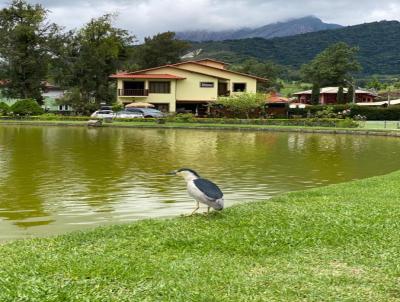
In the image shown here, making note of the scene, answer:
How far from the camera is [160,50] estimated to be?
9044 cm

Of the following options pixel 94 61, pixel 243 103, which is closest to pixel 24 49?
pixel 94 61

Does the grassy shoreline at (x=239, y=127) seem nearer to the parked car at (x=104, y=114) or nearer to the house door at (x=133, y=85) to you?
the parked car at (x=104, y=114)

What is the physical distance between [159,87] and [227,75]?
9224 millimetres

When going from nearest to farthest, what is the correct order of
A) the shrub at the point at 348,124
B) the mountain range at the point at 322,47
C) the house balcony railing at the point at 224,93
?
the shrub at the point at 348,124
the house balcony railing at the point at 224,93
the mountain range at the point at 322,47

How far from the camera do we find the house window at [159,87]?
69.1 meters

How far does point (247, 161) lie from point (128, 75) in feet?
154

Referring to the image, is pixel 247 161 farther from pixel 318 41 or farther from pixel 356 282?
pixel 318 41

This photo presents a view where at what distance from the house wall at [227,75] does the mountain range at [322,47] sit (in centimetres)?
8395

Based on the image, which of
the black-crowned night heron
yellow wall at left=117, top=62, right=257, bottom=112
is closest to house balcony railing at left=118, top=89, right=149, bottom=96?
yellow wall at left=117, top=62, right=257, bottom=112

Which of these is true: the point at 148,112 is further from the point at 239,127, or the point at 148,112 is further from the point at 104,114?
the point at 239,127

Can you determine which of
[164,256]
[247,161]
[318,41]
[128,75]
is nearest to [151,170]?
[247,161]

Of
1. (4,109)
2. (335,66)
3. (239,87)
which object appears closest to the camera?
(4,109)

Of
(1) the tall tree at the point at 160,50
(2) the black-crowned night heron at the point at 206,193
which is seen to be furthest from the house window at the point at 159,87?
(2) the black-crowned night heron at the point at 206,193

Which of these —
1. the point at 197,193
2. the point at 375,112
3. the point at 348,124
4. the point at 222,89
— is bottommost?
the point at 348,124
